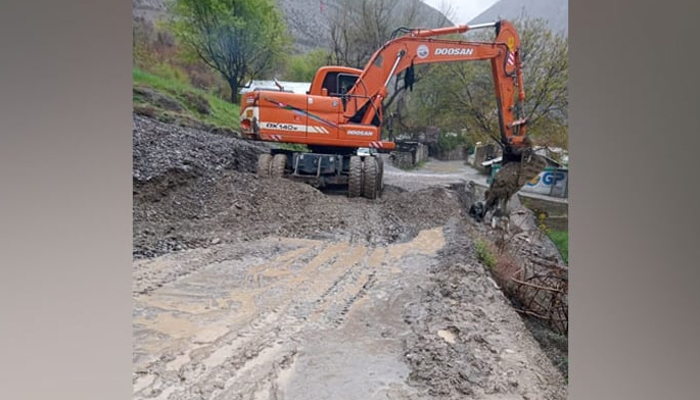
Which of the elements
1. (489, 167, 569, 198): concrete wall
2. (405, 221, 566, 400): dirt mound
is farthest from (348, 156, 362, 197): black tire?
(489, 167, 569, 198): concrete wall

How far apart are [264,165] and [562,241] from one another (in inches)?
49.8

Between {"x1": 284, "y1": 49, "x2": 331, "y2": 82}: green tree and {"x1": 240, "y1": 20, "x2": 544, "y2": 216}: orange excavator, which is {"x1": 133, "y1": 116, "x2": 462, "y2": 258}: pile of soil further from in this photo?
{"x1": 284, "y1": 49, "x2": 331, "y2": 82}: green tree

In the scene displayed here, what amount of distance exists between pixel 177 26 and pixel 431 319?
1.58 metres

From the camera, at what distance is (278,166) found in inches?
83.7

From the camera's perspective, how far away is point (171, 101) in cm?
207

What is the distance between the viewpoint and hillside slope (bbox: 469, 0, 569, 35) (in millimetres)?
1957

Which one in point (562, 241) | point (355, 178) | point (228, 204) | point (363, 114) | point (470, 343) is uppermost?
point (363, 114)

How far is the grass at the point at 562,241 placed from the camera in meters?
1.97

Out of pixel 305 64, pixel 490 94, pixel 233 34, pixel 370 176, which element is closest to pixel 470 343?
pixel 370 176

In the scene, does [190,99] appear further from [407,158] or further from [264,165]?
[407,158]

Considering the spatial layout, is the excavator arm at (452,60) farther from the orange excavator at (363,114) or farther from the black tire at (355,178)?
the black tire at (355,178)

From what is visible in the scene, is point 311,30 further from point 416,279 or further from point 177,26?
point 416,279

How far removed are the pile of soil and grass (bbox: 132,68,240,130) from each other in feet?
0.22
